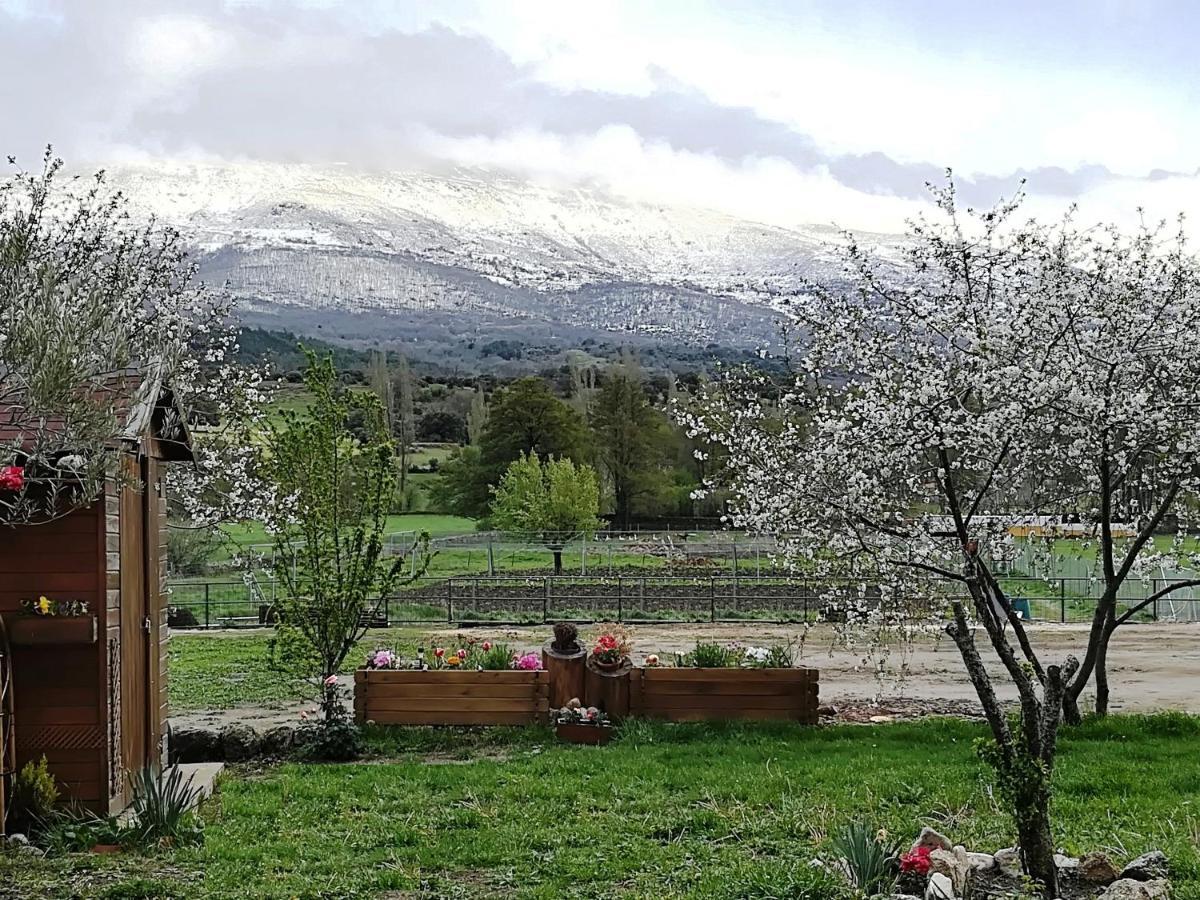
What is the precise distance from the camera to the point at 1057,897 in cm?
545

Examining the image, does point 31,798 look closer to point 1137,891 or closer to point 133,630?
point 133,630

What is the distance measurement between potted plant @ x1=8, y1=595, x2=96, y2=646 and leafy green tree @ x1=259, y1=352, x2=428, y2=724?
395cm

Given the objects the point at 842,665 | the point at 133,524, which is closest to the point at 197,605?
the point at 842,665

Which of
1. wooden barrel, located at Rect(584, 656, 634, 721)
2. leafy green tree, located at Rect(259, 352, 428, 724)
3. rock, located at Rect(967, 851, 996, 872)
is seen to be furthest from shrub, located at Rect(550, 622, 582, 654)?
rock, located at Rect(967, 851, 996, 872)

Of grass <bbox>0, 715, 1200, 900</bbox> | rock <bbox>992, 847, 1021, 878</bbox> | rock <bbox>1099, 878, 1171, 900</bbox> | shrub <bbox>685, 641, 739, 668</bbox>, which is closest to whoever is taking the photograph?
rock <bbox>1099, 878, 1171, 900</bbox>

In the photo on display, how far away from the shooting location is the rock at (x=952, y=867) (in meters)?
5.35

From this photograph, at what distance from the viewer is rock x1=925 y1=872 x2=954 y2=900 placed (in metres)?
4.95

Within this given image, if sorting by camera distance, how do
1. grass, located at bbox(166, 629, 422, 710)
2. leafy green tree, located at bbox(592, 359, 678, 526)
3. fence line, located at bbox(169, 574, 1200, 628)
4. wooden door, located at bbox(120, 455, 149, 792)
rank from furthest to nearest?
leafy green tree, located at bbox(592, 359, 678, 526) → fence line, located at bbox(169, 574, 1200, 628) → grass, located at bbox(166, 629, 422, 710) → wooden door, located at bbox(120, 455, 149, 792)

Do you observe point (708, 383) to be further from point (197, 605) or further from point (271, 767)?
point (197, 605)

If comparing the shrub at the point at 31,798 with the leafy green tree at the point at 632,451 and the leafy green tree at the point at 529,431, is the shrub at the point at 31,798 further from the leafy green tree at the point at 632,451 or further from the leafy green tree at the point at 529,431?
the leafy green tree at the point at 632,451

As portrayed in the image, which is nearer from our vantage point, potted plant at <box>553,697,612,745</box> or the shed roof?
the shed roof

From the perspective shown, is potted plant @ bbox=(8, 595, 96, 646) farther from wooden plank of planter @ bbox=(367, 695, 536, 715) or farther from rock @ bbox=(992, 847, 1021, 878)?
rock @ bbox=(992, 847, 1021, 878)

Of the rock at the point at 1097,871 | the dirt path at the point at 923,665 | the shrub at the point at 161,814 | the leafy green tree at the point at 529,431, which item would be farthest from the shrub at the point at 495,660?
the leafy green tree at the point at 529,431

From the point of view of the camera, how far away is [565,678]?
12070mm
